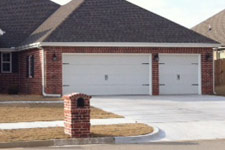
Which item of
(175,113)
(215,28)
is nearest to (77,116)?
(175,113)

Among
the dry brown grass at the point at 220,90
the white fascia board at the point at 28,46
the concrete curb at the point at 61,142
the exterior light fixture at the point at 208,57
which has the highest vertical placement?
the white fascia board at the point at 28,46

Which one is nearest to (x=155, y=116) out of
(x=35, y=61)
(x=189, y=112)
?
(x=189, y=112)

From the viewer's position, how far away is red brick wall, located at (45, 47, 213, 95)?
89.4 ft

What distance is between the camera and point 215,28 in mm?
43656

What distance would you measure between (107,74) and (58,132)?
13413mm

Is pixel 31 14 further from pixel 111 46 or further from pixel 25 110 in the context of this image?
pixel 25 110

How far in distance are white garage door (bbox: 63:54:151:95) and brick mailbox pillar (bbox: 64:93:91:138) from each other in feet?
42.4

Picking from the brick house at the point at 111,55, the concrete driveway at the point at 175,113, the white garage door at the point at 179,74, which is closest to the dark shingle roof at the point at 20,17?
the brick house at the point at 111,55

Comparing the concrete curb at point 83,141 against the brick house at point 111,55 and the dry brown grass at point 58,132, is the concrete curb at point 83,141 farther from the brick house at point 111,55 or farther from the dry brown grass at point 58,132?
the brick house at point 111,55

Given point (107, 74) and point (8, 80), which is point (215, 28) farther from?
point (8, 80)

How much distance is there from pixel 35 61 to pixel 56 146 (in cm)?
1568

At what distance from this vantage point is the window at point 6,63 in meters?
32.0

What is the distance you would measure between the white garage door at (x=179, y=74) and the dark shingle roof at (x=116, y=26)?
0.99 meters

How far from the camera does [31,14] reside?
35.2 m
